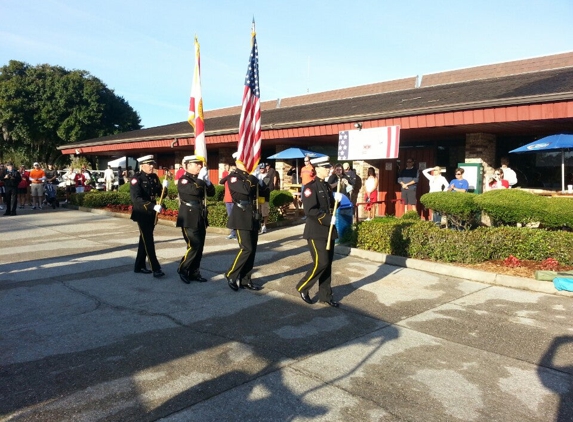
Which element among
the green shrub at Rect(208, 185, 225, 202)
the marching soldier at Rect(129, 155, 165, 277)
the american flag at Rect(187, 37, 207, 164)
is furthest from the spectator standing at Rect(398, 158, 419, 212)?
the marching soldier at Rect(129, 155, 165, 277)

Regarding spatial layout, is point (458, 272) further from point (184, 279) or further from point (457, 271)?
point (184, 279)

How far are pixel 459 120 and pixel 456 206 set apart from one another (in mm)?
2947

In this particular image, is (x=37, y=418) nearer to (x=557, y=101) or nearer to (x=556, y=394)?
(x=556, y=394)

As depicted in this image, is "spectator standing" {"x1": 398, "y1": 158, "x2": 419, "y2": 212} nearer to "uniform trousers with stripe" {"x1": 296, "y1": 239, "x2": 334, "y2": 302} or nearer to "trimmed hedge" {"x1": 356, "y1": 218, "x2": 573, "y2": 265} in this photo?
"trimmed hedge" {"x1": 356, "y1": 218, "x2": 573, "y2": 265}

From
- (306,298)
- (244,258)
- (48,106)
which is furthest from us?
(48,106)

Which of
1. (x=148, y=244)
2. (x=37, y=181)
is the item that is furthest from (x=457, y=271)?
(x=37, y=181)

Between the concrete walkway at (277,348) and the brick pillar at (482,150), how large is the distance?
18.5ft

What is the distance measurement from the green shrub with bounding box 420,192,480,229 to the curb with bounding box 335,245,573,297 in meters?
1.33

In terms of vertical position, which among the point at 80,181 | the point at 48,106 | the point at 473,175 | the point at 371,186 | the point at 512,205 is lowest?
the point at 512,205

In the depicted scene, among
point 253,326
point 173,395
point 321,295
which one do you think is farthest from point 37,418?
point 321,295

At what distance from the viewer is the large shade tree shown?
3641 centimetres

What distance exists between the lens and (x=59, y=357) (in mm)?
4293

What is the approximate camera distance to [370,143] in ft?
38.7

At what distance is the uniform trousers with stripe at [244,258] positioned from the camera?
6.75m
